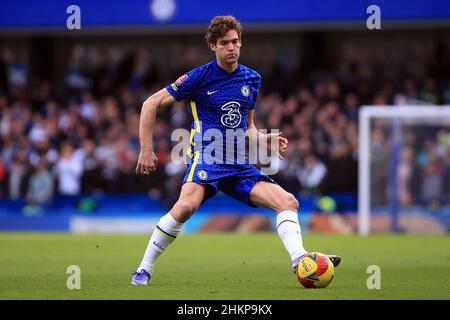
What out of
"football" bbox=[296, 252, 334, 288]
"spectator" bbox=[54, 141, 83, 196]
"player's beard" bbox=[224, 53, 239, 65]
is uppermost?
"spectator" bbox=[54, 141, 83, 196]

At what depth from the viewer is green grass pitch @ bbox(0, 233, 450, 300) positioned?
820 centimetres

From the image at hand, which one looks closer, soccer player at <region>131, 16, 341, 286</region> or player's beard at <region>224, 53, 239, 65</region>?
soccer player at <region>131, 16, 341, 286</region>

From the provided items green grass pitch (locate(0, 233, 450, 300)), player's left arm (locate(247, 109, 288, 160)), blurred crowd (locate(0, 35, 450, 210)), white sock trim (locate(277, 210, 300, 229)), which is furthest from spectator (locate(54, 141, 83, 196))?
white sock trim (locate(277, 210, 300, 229))

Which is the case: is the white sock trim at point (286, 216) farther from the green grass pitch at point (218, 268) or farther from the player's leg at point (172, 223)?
the player's leg at point (172, 223)

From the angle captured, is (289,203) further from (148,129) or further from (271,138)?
(148,129)

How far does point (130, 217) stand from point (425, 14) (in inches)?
350

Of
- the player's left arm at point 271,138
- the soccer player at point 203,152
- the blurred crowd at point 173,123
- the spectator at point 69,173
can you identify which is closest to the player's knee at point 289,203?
the soccer player at point 203,152

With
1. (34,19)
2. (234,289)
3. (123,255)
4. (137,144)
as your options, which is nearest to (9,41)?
(34,19)

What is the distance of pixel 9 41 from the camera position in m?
30.4

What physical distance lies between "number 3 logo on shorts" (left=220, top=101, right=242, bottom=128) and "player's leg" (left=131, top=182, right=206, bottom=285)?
0.67m

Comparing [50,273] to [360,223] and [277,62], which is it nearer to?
[360,223]

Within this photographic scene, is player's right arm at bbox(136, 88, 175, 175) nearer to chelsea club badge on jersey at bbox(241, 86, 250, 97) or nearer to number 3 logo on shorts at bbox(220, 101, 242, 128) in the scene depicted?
number 3 logo on shorts at bbox(220, 101, 242, 128)

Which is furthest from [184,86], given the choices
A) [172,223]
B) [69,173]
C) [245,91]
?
[69,173]

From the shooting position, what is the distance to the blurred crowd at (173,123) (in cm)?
2175
